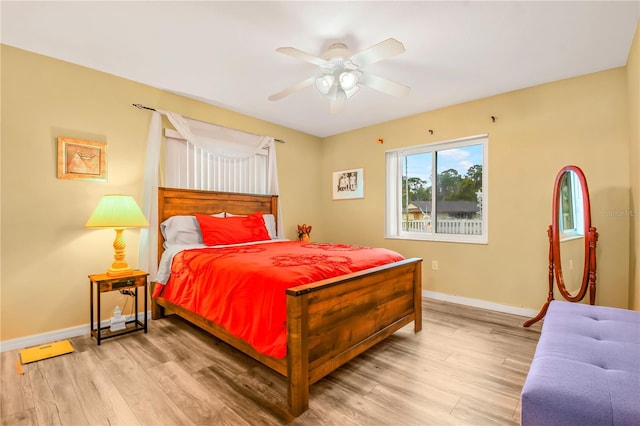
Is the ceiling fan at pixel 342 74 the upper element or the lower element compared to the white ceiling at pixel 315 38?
lower

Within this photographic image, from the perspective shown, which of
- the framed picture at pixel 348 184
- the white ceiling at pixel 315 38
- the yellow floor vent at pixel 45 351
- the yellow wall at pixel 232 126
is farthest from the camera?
the framed picture at pixel 348 184

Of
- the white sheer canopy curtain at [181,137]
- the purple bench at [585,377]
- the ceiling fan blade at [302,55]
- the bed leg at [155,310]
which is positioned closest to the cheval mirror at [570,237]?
the purple bench at [585,377]

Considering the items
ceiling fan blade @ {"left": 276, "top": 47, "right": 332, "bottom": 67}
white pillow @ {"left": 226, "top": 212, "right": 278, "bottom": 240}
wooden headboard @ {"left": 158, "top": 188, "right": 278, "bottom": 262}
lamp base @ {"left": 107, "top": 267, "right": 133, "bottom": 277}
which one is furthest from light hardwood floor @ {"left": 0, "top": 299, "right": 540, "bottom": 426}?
ceiling fan blade @ {"left": 276, "top": 47, "right": 332, "bottom": 67}

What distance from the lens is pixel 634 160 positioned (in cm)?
250

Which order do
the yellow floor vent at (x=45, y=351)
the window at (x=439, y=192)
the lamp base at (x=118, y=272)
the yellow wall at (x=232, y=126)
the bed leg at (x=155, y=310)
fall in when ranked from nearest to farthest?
the yellow floor vent at (x=45, y=351) → the yellow wall at (x=232, y=126) → the lamp base at (x=118, y=272) → the bed leg at (x=155, y=310) → the window at (x=439, y=192)

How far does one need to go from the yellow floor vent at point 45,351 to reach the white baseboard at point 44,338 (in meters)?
0.09

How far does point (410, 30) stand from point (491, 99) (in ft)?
5.92

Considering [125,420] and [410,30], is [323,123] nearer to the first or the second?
[410,30]

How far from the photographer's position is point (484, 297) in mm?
3533

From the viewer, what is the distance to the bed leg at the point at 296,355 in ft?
5.44

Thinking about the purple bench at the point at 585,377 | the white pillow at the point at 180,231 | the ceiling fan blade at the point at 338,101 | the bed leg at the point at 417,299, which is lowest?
the bed leg at the point at 417,299

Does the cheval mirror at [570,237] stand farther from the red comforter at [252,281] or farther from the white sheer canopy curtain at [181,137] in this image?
the white sheer canopy curtain at [181,137]

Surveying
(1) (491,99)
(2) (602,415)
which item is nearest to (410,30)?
(1) (491,99)

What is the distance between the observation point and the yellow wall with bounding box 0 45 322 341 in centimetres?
248
